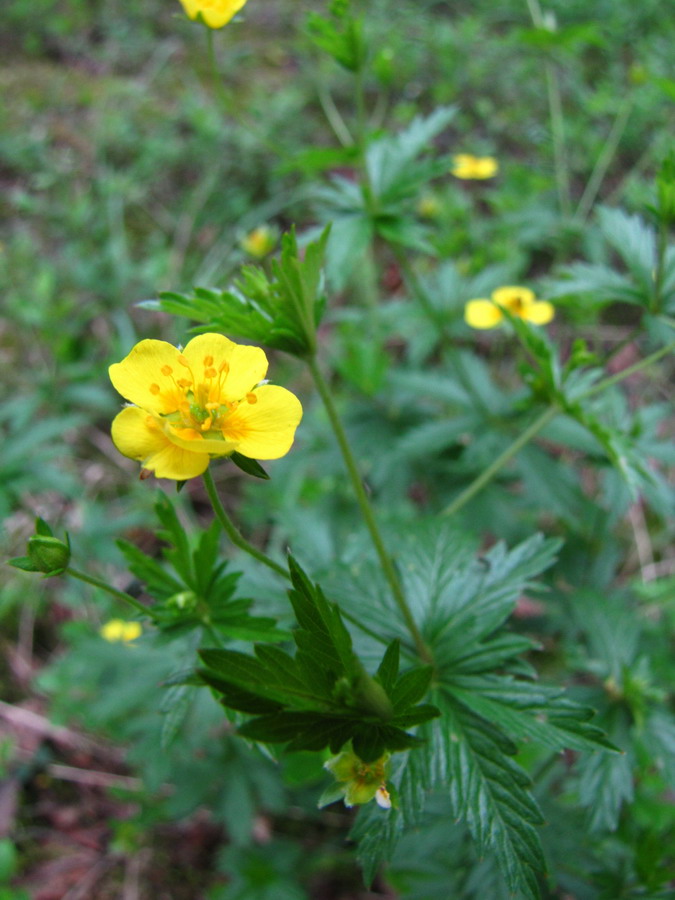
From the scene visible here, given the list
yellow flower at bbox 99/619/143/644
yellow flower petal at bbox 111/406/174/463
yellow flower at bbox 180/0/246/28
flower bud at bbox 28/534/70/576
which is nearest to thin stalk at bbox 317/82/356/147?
yellow flower at bbox 180/0/246/28

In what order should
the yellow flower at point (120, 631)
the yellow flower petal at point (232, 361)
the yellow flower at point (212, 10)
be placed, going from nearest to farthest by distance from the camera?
the yellow flower petal at point (232, 361), the yellow flower at point (212, 10), the yellow flower at point (120, 631)

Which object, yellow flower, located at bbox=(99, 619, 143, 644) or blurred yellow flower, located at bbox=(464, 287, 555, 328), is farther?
yellow flower, located at bbox=(99, 619, 143, 644)

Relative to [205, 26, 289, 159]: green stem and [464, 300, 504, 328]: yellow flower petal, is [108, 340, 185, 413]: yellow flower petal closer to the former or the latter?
[205, 26, 289, 159]: green stem

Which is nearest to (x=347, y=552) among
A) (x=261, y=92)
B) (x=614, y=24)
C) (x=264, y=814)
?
(x=264, y=814)

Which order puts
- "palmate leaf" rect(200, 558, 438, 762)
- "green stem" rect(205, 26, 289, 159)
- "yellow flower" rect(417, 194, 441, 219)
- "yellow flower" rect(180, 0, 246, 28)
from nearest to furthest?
1. "palmate leaf" rect(200, 558, 438, 762)
2. "yellow flower" rect(180, 0, 246, 28)
3. "green stem" rect(205, 26, 289, 159)
4. "yellow flower" rect(417, 194, 441, 219)

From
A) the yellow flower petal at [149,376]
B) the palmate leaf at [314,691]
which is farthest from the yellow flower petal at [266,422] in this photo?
the palmate leaf at [314,691]

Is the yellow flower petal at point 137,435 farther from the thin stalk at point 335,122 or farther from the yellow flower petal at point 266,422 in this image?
the thin stalk at point 335,122

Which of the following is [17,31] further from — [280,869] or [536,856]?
[536,856]
